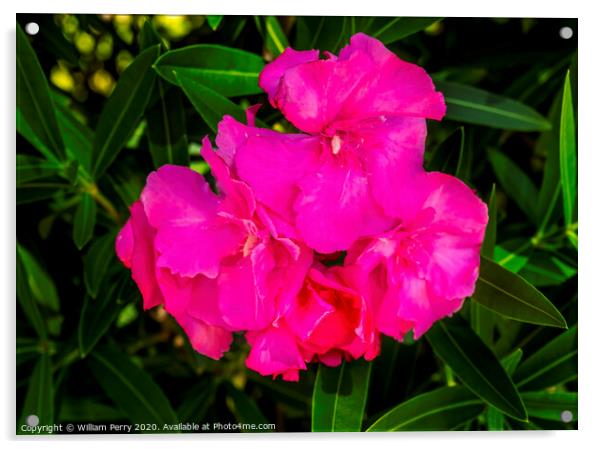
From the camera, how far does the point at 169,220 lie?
89cm

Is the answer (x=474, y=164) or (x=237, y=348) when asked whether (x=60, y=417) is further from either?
(x=474, y=164)

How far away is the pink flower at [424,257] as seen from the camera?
88cm

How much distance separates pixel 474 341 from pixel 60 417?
27.1 inches

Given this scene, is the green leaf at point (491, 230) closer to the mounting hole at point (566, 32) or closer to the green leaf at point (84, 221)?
the mounting hole at point (566, 32)

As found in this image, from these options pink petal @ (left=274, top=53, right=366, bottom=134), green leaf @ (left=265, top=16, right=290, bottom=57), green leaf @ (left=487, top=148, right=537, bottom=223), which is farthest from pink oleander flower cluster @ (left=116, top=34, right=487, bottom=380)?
green leaf @ (left=487, top=148, right=537, bottom=223)

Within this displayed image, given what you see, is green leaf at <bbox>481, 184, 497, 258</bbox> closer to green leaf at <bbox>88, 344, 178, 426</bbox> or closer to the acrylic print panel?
the acrylic print panel

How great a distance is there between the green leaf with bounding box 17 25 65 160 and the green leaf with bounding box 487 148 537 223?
0.73 metres

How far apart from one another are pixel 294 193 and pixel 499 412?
23.1 inches

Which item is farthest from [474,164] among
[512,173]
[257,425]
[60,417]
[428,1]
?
[60,417]

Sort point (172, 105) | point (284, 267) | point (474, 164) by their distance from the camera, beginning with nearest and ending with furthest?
point (284, 267), point (172, 105), point (474, 164)

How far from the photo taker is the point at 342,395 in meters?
1.11

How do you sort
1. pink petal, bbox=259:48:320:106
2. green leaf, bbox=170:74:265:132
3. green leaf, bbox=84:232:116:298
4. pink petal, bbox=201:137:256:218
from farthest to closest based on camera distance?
green leaf, bbox=84:232:116:298 → green leaf, bbox=170:74:265:132 → pink petal, bbox=259:48:320:106 → pink petal, bbox=201:137:256:218

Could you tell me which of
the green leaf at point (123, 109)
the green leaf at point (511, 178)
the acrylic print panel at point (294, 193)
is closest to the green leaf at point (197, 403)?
the acrylic print panel at point (294, 193)

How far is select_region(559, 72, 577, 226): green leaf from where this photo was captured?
3.84ft
